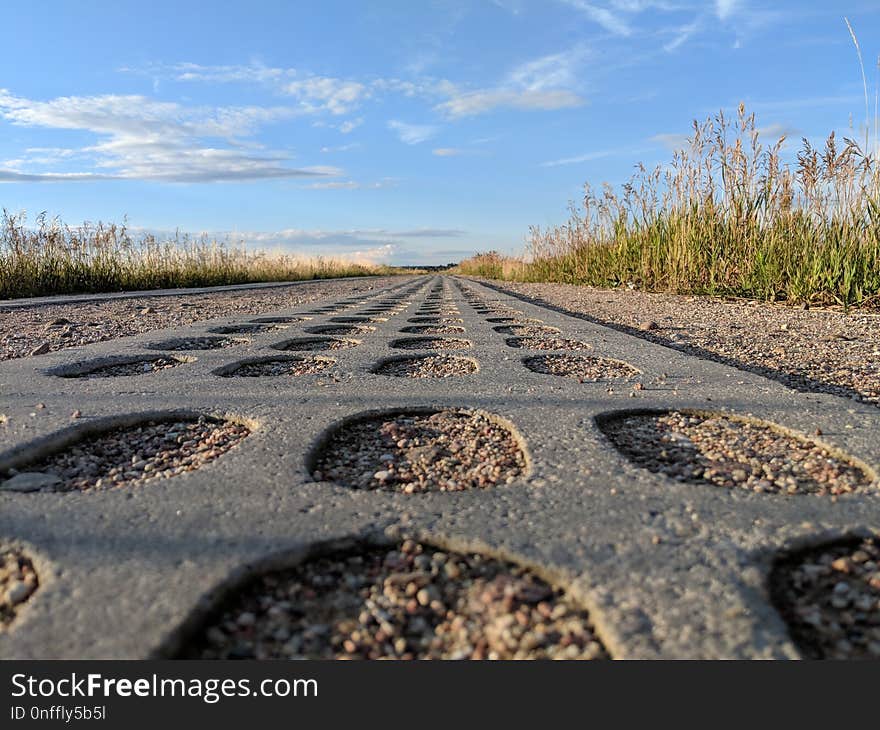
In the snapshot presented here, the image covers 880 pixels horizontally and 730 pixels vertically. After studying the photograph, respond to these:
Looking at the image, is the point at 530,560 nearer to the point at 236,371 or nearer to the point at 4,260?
the point at 236,371

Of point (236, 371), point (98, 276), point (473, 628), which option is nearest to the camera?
point (473, 628)

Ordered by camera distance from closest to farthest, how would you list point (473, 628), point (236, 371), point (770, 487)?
point (473, 628) → point (770, 487) → point (236, 371)

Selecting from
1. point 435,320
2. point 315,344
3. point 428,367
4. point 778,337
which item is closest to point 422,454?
point 428,367

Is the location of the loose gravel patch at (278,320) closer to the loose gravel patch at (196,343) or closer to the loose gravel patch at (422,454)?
the loose gravel patch at (196,343)

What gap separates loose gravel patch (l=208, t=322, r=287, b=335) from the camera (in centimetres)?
346

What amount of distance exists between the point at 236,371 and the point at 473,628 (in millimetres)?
1760

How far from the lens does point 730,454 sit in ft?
3.99

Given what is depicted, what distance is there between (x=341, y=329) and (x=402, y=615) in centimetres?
302

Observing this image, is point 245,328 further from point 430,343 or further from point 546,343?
point 546,343

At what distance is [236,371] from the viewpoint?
219 centimetres

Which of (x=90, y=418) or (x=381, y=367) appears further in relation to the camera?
(x=381, y=367)

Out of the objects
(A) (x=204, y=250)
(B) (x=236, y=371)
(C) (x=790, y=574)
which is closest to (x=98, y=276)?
(A) (x=204, y=250)

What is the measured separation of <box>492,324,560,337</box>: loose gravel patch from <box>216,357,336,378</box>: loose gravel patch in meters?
1.34

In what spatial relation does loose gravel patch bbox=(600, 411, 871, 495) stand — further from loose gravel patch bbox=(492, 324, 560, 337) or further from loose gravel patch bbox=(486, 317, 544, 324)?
loose gravel patch bbox=(486, 317, 544, 324)
